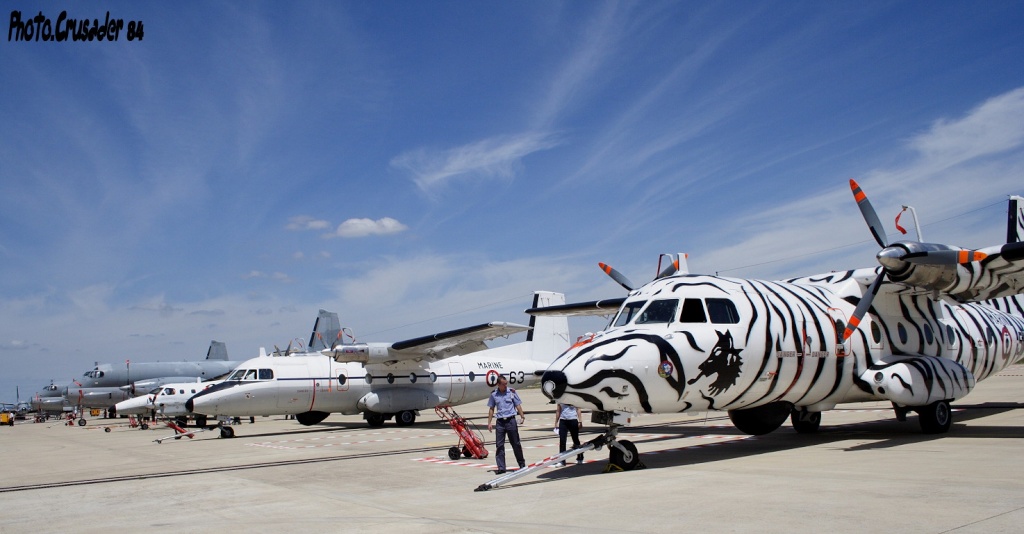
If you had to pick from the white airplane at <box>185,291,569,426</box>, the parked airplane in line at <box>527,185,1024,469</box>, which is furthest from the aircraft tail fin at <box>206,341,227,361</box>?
the parked airplane in line at <box>527,185,1024,469</box>

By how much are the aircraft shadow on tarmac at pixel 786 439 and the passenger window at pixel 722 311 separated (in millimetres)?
2246

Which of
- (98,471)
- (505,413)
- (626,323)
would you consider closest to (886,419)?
(626,323)

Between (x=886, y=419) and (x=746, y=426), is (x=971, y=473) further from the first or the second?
(x=886, y=419)

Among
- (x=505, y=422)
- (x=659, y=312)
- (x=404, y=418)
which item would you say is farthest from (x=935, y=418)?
(x=404, y=418)

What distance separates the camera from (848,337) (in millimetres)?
13258

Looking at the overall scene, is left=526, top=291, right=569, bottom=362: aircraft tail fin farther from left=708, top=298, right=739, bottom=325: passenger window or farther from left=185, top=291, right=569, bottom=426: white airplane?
left=708, top=298, right=739, bottom=325: passenger window

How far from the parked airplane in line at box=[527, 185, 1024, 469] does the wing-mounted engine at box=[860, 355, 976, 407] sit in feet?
0.09

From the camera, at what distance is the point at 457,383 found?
2742cm

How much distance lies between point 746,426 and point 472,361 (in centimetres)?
1515

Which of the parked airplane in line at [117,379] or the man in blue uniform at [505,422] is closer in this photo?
the man in blue uniform at [505,422]

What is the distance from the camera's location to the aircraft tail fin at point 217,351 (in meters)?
69.9

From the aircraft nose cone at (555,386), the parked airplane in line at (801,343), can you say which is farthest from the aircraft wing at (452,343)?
the aircraft nose cone at (555,386)

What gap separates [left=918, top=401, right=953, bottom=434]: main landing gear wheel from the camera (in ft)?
47.4

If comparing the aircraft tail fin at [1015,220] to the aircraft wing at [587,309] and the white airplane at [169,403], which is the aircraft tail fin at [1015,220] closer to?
the aircraft wing at [587,309]
